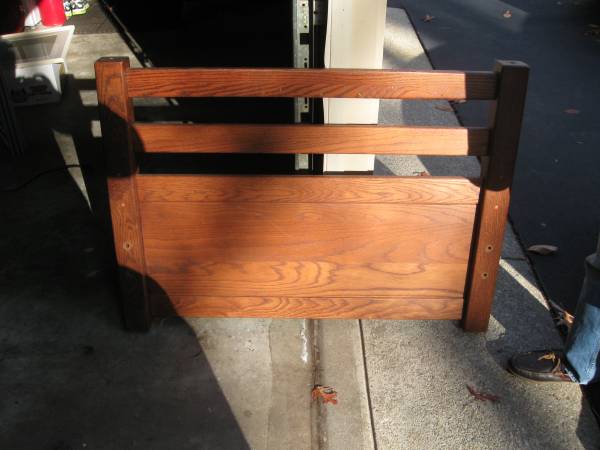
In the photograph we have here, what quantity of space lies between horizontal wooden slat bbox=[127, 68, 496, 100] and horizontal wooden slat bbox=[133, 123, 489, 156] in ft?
0.47

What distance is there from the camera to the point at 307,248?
290cm

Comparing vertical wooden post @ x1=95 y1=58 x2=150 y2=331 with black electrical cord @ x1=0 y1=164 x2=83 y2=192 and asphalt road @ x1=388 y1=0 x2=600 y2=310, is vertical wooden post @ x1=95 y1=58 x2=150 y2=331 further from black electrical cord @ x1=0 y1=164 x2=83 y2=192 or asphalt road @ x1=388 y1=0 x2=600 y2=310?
asphalt road @ x1=388 y1=0 x2=600 y2=310

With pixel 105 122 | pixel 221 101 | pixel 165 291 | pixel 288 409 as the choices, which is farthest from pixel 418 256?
pixel 221 101

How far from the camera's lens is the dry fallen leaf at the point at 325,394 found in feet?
8.75

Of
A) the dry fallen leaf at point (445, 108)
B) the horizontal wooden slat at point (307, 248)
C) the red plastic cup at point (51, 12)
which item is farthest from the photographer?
the red plastic cup at point (51, 12)

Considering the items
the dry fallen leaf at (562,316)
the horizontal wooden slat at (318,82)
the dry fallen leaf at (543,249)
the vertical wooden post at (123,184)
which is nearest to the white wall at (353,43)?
the horizontal wooden slat at (318,82)

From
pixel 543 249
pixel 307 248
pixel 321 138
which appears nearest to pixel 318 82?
pixel 321 138

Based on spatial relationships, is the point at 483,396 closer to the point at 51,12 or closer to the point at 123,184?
the point at 123,184

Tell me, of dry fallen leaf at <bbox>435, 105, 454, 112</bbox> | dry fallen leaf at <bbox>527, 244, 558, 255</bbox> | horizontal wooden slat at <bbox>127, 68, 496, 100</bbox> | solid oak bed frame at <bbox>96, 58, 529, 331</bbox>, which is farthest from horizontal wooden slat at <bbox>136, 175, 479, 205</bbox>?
dry fallen leaf at <bbox>435, 105, 454, 112</bbox>

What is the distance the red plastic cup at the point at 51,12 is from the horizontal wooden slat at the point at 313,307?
6587 mm

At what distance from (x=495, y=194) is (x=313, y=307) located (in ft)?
3.18

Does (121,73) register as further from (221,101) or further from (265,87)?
(221,101)

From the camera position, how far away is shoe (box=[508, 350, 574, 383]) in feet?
9.05

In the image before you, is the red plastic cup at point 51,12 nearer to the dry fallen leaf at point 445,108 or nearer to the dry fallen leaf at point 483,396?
the dry fallen leaf at point 445,108
